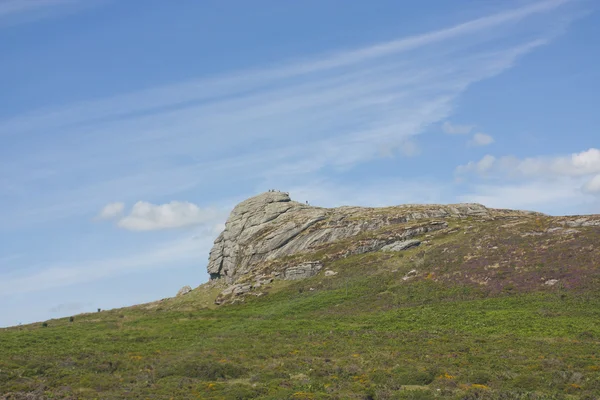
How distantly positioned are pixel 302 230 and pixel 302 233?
4.91 ft

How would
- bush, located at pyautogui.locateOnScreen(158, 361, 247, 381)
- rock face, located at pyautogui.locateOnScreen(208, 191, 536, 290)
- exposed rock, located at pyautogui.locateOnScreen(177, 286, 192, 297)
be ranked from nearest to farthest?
bush, located at pyautogui.locateOnScreen(158, 361, 247, 381), rock face, located at pyautogui.locateOnScreen(208, 191, 536, 290), exposed rock, located at pyautogui.locateOnScreen(177, 286, 192, 297)

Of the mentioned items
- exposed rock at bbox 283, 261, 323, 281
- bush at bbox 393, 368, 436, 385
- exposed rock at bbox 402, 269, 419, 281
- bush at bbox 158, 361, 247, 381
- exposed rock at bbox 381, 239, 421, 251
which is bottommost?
bush at bbox 393, 368, 436, 385

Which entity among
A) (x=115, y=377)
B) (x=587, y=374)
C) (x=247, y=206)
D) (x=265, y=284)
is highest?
(x=247, y=206)

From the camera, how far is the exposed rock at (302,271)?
340 feet

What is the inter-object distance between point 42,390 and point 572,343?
48212 mm

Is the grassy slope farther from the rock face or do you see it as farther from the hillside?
the rock face

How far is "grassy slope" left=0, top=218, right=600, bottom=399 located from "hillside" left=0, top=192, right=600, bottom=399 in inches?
9.7

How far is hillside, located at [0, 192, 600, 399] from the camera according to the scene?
143 feet

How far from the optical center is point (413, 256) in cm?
10031

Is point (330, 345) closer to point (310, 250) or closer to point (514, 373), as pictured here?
point (514, 373)

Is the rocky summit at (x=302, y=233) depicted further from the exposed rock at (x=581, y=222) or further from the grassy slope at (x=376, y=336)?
the exposed rock at (x=581, y=222)

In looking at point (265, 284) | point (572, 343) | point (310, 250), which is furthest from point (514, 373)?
point (310, 250)

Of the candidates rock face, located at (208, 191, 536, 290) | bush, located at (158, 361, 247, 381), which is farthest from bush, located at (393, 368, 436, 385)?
rock face, located at (208, 191, 536, 290)

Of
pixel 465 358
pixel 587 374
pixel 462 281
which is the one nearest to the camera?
pixel 587 374
